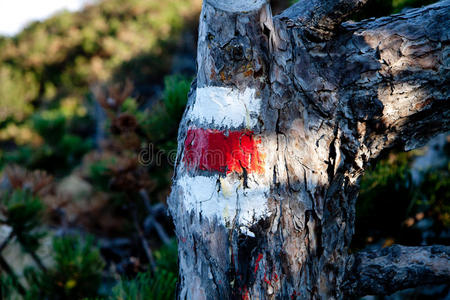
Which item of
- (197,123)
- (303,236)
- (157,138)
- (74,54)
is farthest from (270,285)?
(74,54)

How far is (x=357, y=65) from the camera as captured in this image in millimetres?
590

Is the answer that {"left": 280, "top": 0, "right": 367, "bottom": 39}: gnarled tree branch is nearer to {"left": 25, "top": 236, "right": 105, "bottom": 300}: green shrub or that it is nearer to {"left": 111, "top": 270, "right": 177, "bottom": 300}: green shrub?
{"left": 111, "top": 270, "right": 177, "bottom": 300}: green shrub

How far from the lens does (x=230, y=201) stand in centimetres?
55

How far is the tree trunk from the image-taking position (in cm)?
54

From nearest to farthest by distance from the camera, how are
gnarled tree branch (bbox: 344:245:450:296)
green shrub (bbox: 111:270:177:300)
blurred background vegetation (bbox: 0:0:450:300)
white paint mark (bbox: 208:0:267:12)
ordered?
white paint mark (bbox: 208:0:267:12), gnarled tree branch (bbox: 344:245:450:296), green shrub (bbox: 111:270:177:300), blurred background vegetation (bbox: 0:0:450:300)

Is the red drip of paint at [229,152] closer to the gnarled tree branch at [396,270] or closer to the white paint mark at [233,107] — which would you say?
the white paint mark at [233,107]

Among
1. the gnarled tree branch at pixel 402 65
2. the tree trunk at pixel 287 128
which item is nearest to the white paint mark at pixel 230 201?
the tree trunk at pixel 287 128

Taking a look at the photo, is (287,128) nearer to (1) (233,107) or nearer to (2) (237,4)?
(1) (233,107)

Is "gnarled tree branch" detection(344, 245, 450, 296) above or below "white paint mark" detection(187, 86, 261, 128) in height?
below

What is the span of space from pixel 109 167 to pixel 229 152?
2.23ft

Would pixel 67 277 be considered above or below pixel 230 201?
below

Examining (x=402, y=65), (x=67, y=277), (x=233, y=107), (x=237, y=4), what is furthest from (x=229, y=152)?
(x=67, y=277)

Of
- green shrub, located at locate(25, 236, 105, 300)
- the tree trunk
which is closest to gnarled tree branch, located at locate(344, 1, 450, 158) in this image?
the tree trunk

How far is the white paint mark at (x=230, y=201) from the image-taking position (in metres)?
0.54
